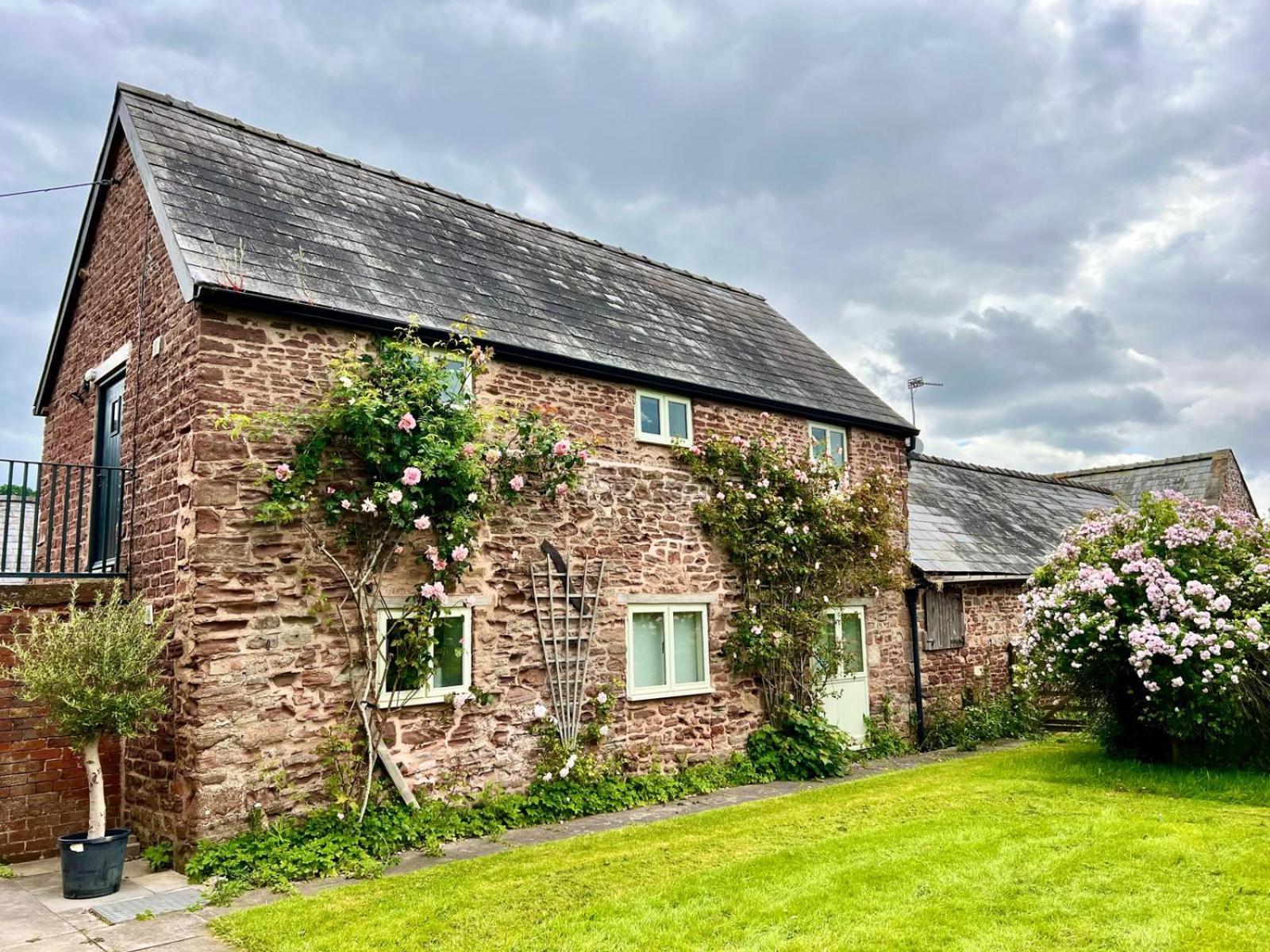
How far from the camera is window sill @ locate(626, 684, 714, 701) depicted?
11.1 m

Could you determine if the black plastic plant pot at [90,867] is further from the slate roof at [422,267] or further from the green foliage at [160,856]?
Result: the slate roof at [422,267]

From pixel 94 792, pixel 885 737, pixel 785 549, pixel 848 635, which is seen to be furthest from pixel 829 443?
pixel 94 792

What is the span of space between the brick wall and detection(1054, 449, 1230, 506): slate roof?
30.0m

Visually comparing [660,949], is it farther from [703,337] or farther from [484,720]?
[703,337]

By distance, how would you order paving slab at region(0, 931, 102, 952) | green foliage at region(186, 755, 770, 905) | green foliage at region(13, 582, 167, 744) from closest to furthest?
paving slab at region(0, 931, 102, 952) → green foliage at region(13, 582, 167, 744) → green foliage at region(186, 755, 770, 905)

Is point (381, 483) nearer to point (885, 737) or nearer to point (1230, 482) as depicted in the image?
point (885, 737)

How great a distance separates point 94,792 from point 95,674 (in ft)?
3.32

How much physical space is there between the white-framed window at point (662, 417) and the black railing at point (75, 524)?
624cm

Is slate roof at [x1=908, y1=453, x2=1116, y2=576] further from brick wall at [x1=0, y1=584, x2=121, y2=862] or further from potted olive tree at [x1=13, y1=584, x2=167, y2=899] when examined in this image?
brick wall at [x1=0, y1=584, x2=121, y2=862]

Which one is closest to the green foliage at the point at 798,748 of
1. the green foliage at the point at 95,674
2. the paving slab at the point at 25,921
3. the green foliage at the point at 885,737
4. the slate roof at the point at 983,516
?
the green foliage at the point at 885,737

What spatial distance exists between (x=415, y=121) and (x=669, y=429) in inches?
214

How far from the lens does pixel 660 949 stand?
5617 millimetres

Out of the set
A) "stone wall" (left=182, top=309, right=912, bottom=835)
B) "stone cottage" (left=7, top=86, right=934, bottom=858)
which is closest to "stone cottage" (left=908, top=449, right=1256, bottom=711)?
"stone cottage" (left=7, top=86, right=934, bottom=858)

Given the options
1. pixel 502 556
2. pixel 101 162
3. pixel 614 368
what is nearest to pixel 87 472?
pixel 101 162
